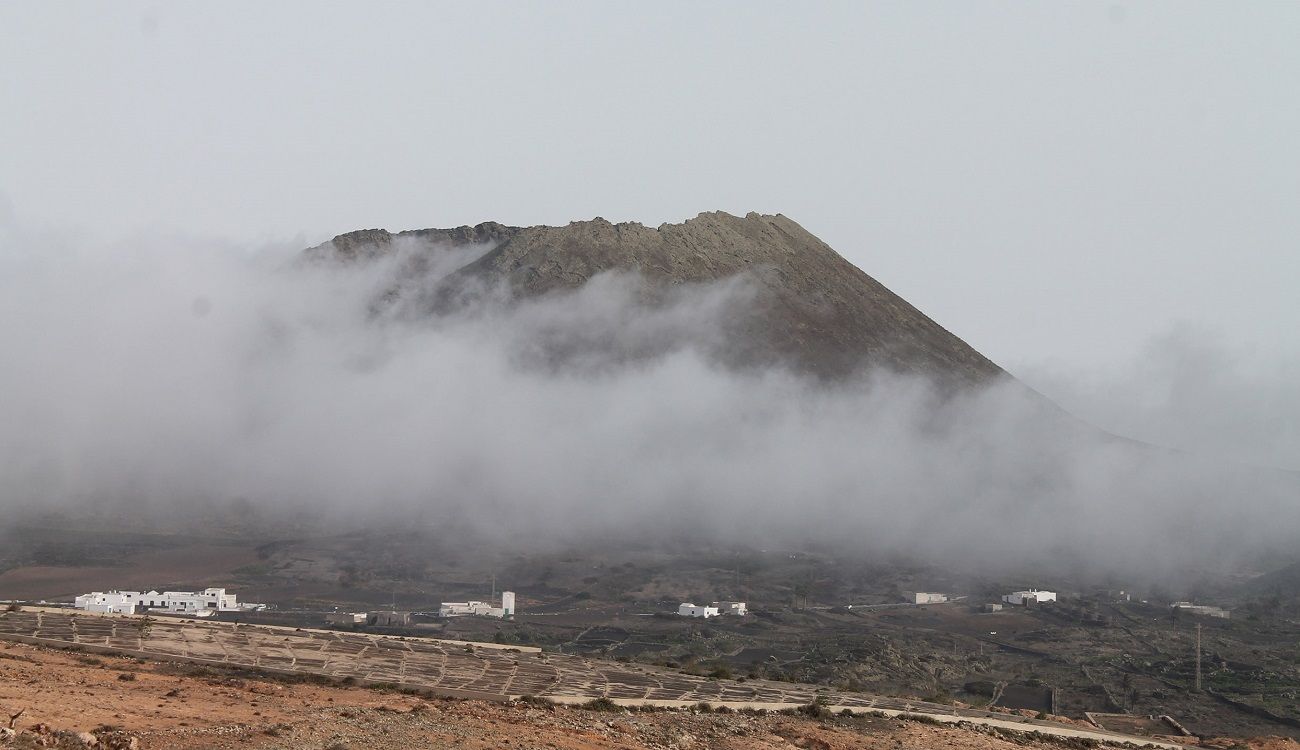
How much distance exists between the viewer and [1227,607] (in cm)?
15025

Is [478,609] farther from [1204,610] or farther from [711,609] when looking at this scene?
[1204,610]

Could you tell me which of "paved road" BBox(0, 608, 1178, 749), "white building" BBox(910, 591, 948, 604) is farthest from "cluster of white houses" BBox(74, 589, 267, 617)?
"white building" BBox(910, 591, 948, 604)

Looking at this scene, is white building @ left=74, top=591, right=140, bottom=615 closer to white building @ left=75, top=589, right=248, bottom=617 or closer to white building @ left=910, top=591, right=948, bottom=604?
white building @ left=75, top=589, right=248, bottom=617

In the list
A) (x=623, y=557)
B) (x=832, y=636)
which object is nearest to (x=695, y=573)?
(x=623, y=557)

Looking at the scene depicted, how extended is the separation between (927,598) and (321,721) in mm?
117392

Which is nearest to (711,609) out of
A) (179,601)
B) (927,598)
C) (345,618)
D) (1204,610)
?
(927,598)

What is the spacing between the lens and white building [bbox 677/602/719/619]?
428 feet

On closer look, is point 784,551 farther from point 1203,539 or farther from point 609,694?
point 609,694

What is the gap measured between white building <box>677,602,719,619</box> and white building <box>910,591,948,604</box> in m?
25.4

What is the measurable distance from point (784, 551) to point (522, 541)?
3449 centimetres

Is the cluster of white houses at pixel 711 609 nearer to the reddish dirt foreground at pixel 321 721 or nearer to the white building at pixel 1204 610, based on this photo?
the white building at pixel 1204 610

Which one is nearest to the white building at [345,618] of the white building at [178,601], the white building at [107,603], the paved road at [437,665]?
the white building at [178,601]

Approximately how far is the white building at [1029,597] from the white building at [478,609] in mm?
55536

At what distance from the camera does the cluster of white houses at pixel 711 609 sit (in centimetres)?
13062
